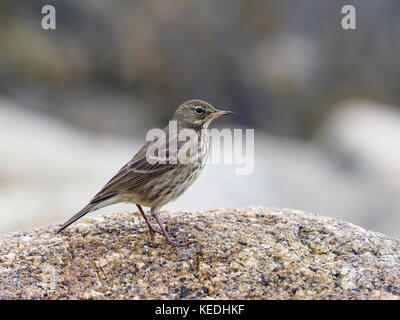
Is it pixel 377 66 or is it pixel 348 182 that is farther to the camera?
pixel 377 66

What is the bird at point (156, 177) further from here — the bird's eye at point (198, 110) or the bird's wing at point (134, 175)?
the bird's eye at point (198, 110)

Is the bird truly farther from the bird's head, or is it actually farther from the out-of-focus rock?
the out-of-focus rock

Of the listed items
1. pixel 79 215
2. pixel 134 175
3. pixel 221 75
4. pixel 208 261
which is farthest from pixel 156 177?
pixel 221 75

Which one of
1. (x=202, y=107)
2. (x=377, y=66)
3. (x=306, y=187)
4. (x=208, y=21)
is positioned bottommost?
(x=306, y=187)

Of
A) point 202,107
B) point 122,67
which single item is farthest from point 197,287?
point 122,67

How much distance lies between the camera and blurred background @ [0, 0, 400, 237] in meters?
16.6

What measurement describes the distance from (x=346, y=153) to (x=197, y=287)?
11509 millimetres

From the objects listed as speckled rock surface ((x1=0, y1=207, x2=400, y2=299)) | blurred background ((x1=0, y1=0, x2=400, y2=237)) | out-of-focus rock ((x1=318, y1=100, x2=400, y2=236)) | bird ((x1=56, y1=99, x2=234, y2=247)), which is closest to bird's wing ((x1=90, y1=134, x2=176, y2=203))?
bird ((x1=56, y1=99, x2=234, y2=247))

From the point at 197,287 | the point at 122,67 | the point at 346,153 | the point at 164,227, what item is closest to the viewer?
the point at 197,287

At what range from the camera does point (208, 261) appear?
5688 millimetres

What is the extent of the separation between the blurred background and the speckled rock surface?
347 inches
